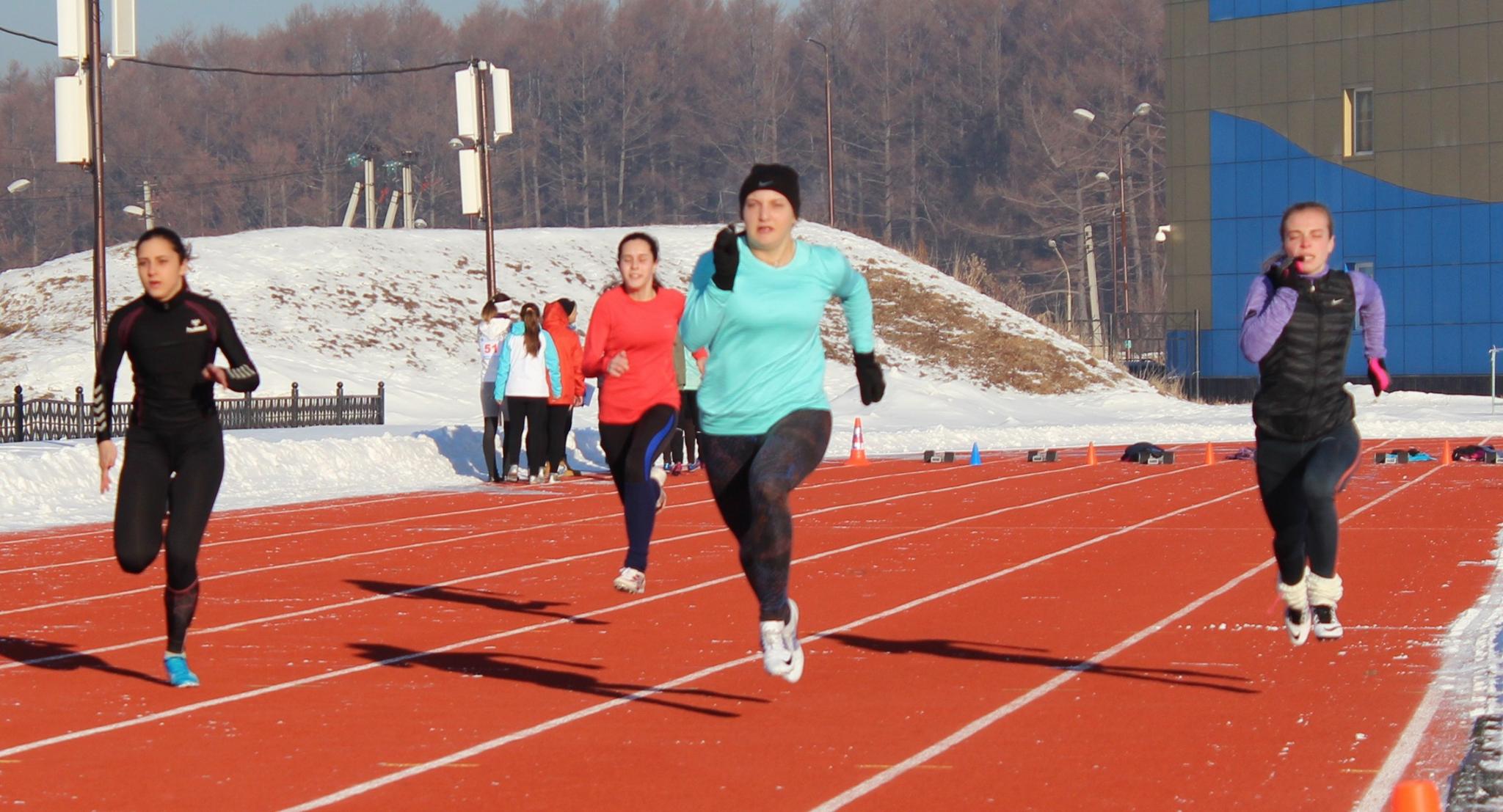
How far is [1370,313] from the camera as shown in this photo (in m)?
7.70

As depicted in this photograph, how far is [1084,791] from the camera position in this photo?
5824 mm

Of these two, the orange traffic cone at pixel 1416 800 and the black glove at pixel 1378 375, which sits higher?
the black glove at pixel 1378 375

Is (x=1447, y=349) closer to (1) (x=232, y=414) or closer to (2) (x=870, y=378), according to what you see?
(1) (x=232, y=414)

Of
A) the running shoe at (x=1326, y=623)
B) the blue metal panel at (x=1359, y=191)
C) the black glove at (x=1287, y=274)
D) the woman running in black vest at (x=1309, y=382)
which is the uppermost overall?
the blue metal panel at (x=1359, y=191)

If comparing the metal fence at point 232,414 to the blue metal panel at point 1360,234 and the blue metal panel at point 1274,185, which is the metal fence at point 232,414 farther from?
the blue metal panel at point 1360,234

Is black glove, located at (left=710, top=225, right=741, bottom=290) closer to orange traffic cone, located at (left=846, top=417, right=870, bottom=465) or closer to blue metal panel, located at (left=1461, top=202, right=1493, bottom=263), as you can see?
orange traffic cone, located at (left=846, top=417, right=870, bottom=465)

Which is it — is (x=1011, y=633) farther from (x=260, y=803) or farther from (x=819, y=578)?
(x=260, y=803)

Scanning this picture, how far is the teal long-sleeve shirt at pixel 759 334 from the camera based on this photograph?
7.08m

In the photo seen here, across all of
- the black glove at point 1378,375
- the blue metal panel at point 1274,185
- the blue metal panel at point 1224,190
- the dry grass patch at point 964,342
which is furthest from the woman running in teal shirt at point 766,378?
the blue metal panel at point 1224,190

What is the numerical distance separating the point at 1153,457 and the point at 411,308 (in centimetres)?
3040

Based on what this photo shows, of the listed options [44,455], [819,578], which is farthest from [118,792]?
[44,455]

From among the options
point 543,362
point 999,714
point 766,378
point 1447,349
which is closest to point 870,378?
point 766,378

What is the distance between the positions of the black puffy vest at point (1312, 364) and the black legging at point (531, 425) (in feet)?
41.8

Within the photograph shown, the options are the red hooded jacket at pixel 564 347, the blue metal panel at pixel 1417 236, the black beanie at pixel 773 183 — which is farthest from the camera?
the blue metal panel at pixel 1417 236
